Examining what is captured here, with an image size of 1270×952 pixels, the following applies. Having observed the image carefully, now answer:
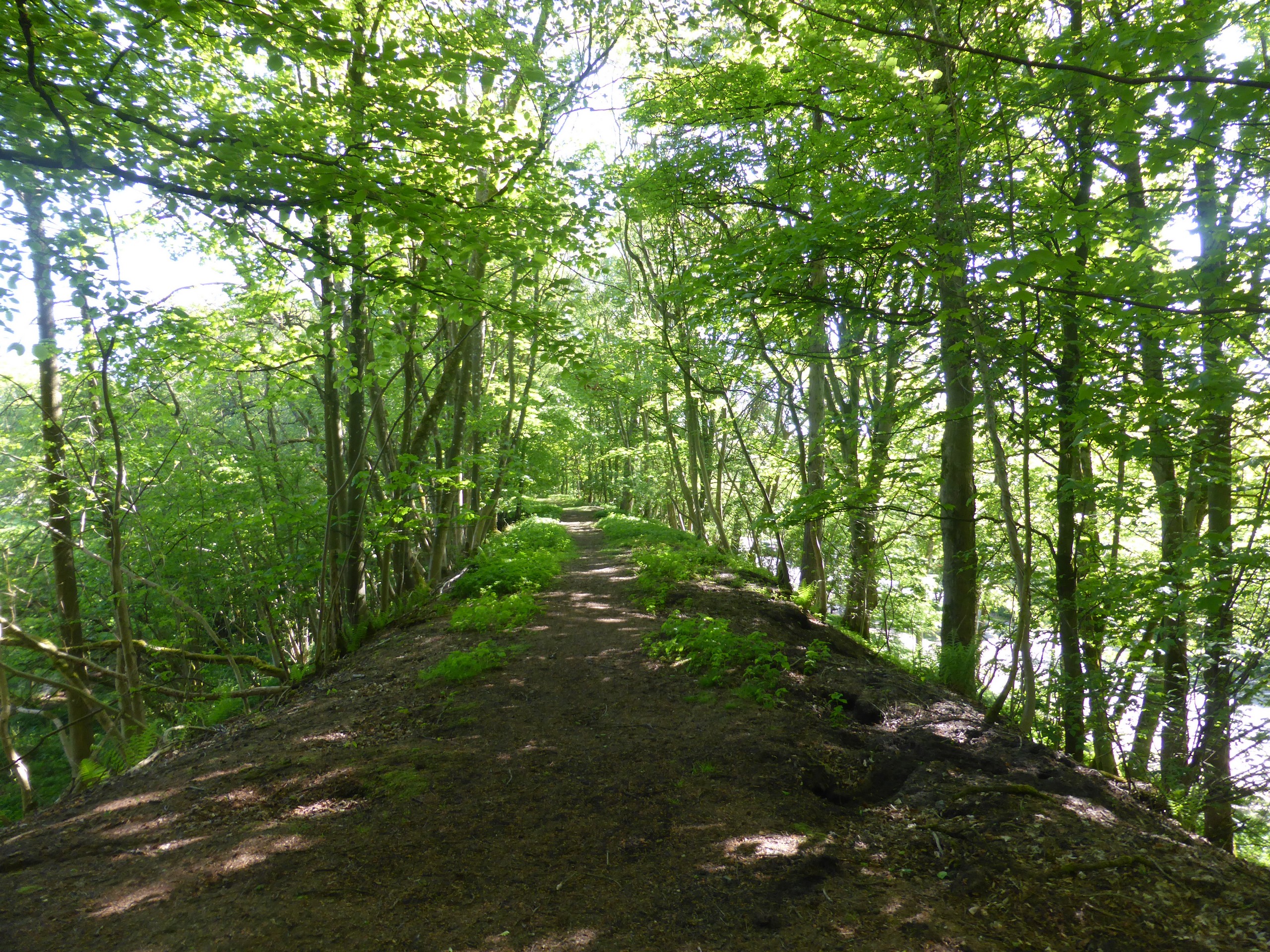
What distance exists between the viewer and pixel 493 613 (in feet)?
26.0

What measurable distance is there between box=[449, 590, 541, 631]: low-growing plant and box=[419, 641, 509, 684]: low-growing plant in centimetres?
118

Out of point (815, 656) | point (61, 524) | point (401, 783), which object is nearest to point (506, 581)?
point (815, 656)

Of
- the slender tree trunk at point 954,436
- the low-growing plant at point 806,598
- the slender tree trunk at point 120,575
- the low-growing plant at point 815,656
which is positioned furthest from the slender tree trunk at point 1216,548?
the slender tree trunk at point 120,575

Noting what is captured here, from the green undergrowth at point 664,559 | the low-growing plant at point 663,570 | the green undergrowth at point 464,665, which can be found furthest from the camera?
the green undergrowth at point 664,559

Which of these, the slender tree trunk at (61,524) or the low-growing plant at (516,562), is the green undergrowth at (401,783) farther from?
Result: the slender tree trunk at (61,524)

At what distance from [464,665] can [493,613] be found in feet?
6.78

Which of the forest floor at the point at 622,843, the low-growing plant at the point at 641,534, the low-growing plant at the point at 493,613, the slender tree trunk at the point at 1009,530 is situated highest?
the slender tree trunk at the point at 1009,530

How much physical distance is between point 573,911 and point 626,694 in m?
2.78

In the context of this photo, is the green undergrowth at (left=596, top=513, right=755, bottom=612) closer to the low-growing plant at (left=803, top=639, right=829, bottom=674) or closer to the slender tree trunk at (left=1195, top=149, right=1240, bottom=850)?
the low-growing plant at (left=803, top=639, right=829, bottom=674)

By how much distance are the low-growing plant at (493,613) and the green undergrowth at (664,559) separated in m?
1.75

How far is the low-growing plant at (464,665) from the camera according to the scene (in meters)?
5.76

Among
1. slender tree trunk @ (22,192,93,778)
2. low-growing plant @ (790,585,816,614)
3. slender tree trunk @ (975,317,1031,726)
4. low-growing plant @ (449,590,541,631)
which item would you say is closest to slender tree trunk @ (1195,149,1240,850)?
slender tree trunk @ (975,317,1031,726)

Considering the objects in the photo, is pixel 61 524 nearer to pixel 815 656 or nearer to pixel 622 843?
pixel 622 843

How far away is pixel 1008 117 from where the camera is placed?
14.7ft
